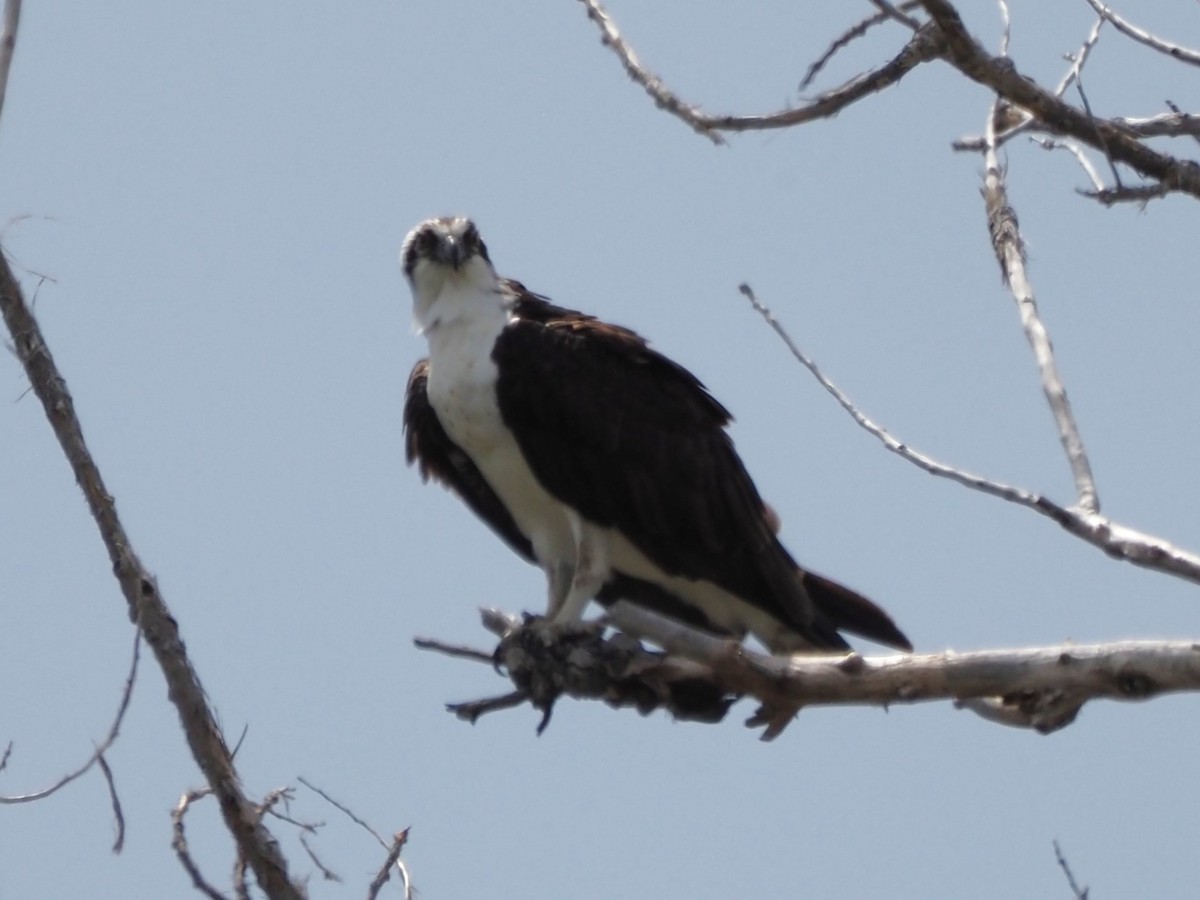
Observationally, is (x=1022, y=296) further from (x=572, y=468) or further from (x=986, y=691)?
(x=572, y=468)

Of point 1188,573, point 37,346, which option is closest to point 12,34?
point 37,346

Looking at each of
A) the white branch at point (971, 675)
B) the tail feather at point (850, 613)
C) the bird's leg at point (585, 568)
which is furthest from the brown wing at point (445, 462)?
the white branch at point (971, 675)

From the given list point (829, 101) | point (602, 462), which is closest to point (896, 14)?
point (829, 101)

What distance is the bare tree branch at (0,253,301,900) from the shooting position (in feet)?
16.2

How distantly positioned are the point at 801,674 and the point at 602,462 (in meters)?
2.24

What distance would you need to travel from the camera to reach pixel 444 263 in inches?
291

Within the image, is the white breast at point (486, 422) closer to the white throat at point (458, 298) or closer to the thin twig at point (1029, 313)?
the white throat at point (458, 298)

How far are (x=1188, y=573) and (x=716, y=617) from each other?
351cm

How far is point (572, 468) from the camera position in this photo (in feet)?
22.9

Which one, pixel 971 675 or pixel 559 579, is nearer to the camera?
pixel 971 675

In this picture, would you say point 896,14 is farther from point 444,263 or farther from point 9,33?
point 444,263

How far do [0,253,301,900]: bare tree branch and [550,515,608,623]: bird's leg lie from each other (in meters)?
2.16

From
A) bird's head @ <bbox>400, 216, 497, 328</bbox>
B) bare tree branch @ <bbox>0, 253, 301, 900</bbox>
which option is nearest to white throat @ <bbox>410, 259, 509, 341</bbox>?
bird's head @ <bbox>400, 216, 497, 328</bbox>

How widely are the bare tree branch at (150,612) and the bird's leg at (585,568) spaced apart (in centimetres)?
216
